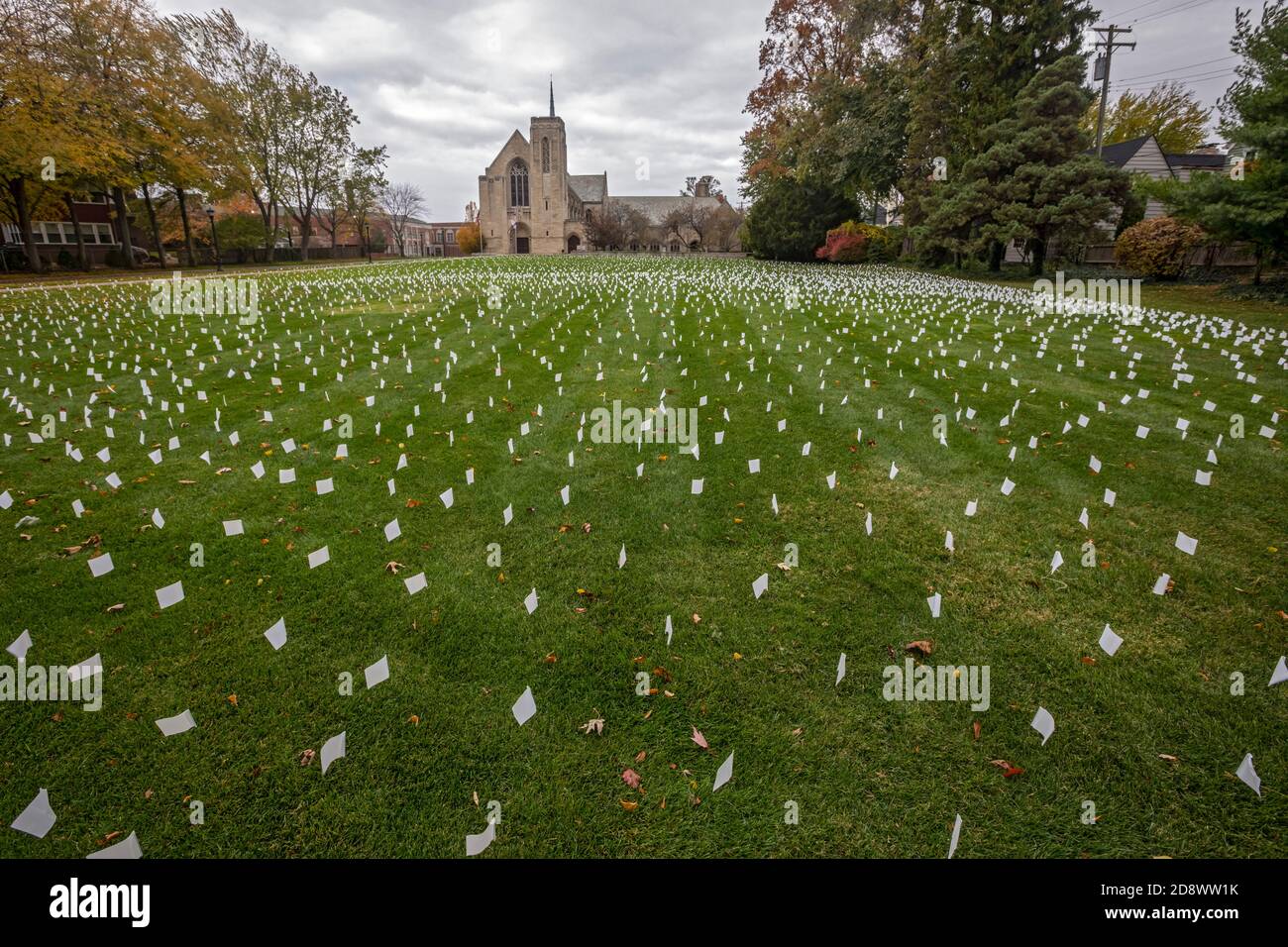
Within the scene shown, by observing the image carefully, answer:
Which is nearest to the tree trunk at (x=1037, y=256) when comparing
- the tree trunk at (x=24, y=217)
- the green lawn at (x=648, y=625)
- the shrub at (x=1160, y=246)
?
A: the shrub at (x=1160, y=246)

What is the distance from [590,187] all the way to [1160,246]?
283ft

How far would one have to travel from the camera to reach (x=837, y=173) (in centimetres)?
3416

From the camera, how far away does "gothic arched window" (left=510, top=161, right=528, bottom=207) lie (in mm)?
76250

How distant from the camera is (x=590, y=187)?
309ft
